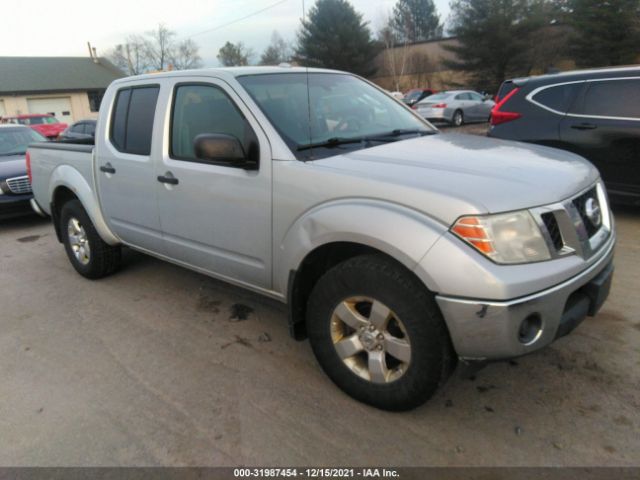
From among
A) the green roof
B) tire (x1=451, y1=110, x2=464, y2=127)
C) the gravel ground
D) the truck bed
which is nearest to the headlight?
the gravel ground

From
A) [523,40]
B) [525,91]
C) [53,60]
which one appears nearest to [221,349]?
[525,91]

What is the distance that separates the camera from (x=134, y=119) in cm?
395

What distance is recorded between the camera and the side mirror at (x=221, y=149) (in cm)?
279

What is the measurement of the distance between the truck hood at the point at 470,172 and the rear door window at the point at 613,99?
2938mm

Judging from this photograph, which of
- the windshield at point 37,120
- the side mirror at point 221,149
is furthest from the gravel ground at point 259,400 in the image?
the windshield at point 37,120

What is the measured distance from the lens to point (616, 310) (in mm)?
3588

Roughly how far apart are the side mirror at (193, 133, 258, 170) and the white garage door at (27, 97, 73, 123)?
145ft

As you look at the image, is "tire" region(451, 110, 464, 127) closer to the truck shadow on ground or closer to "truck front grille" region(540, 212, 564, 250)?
the truck shadow on ground

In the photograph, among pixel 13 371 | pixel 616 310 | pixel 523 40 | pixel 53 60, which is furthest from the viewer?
pixel 53 60

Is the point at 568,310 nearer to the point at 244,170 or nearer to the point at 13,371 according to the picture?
the point at 244,170

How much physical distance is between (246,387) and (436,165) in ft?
5.57

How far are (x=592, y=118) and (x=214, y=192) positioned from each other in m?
4.52

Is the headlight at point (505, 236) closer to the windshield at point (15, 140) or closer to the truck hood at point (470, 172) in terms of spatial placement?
the truck hood at point (470, 172)

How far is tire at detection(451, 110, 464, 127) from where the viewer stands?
19.3 metres
